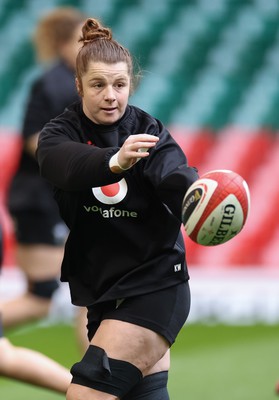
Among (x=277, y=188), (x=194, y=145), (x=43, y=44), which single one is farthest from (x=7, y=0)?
(x=43, y=44)

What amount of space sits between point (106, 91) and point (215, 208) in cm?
64

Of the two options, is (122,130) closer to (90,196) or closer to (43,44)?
(90,196)

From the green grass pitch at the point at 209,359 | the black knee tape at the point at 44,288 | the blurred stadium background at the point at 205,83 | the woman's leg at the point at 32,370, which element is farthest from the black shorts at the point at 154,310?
the blurred stadium background at the point at 205,83

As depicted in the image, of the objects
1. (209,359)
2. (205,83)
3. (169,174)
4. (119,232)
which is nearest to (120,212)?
(119,232)

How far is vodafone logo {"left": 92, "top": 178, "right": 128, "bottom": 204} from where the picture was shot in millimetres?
3752

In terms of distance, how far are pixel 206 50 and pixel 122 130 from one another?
7973 millimetres

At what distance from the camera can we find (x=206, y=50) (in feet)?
38.2

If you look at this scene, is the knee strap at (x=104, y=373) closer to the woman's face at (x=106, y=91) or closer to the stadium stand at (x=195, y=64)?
the woman's face at (x=106, y=91)

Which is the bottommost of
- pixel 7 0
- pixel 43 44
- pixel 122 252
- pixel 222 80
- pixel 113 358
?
pixel 113 358

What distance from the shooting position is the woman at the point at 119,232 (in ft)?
12.1

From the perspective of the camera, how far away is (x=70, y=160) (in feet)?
11.9

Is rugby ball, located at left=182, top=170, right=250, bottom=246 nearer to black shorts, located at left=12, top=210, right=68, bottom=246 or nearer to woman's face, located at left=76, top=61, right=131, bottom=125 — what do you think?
woman's face, located at left=76, top=61, right=131, bottom=125

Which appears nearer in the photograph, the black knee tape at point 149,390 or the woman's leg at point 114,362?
the woman's leg at point 114,362

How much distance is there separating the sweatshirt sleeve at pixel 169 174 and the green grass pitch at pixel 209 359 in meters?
2.31
